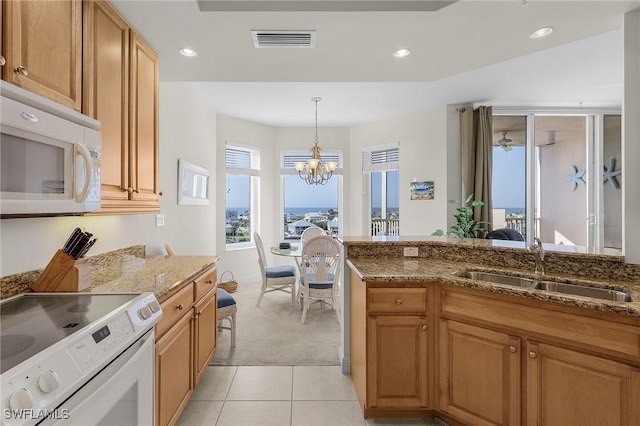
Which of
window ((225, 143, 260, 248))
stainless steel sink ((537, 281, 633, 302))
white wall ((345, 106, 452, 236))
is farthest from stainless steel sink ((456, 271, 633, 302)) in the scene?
window ((225, 143, 260, 248))

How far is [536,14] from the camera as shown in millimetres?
1770

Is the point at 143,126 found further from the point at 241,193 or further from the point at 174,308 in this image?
the point at 241,193

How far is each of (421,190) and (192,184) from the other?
355 centimetres

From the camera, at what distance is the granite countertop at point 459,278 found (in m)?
1.30

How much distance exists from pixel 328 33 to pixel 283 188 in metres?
4.00

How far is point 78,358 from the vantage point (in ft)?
2.99

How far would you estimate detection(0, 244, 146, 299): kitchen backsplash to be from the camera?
137 cm

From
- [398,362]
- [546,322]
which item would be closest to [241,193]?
[398,362]

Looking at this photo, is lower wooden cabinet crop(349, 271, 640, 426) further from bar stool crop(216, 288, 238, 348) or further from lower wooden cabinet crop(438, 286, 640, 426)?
bar stool crop(216, 288, 238, 348)

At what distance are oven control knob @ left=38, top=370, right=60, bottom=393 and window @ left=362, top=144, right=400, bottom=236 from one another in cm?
508

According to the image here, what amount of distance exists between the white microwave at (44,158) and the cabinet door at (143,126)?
555mm

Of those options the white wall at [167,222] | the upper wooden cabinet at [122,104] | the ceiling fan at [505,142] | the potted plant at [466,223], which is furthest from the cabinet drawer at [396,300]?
the ceiling fan at [505,142]

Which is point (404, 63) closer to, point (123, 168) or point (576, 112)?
point (123, 168)

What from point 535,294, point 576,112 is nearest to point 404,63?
point 535,294
